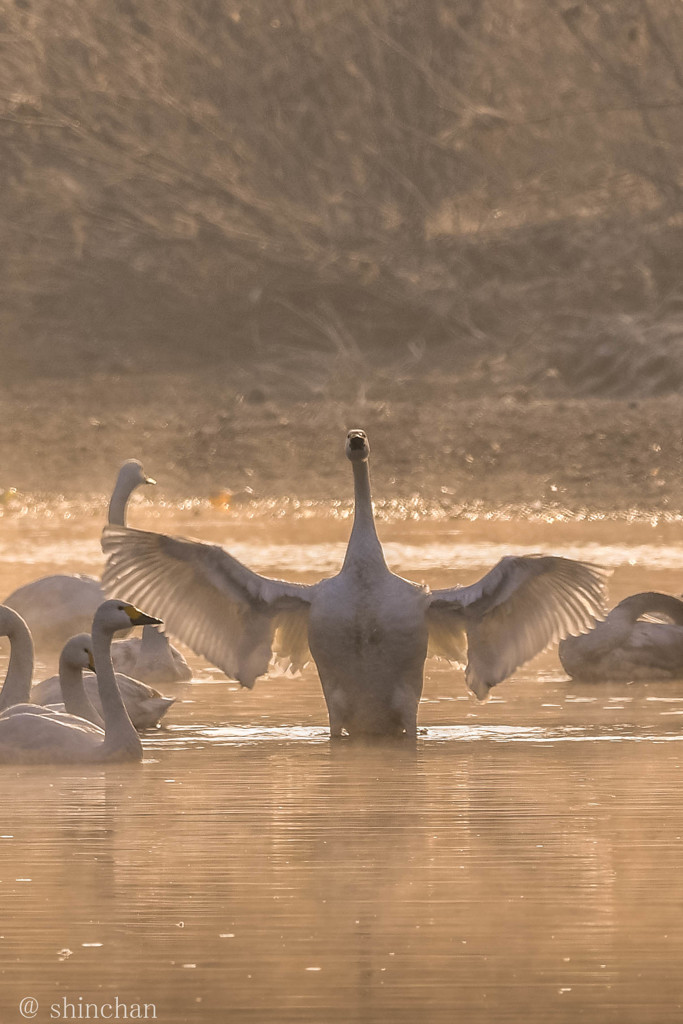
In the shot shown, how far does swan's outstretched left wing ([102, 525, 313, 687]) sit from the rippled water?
0.96 feet

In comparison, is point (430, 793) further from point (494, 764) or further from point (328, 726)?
point (328, 726)

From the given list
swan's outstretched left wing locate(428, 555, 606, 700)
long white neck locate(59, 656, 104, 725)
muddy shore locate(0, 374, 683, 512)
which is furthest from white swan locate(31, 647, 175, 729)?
muddy shore locate(0, 374, 683, 512)

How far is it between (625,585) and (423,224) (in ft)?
54.8

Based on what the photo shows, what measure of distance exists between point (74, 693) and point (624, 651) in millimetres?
2681

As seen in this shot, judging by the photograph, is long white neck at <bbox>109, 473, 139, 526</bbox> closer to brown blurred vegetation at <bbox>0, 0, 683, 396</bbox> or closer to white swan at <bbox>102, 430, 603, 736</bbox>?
white swan at <bbox>102, 430, 603, 736</bbox>

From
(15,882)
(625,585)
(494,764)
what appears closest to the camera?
(15,882)

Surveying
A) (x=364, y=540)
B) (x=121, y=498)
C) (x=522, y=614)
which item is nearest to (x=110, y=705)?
(x=364, y=540)

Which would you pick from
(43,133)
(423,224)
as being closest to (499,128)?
(423,224)

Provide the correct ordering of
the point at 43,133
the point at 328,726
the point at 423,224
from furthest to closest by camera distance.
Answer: the point at 43,133, the point at 423,224, the point at 328,726

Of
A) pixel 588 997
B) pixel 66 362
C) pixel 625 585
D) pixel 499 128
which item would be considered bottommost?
pixel 588 997

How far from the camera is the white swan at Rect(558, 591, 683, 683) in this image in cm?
997

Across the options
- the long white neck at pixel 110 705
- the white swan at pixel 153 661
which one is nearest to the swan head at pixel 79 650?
the long white neck at pixel 110 705

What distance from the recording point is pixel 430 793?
688 cm

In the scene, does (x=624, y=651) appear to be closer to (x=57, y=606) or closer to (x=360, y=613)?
(x=360, y=613)
